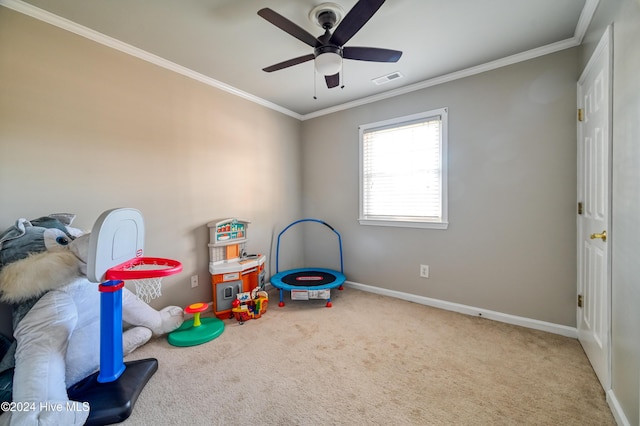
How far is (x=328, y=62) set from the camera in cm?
177

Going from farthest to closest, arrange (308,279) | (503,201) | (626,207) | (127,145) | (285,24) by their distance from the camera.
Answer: (308,279) < (503,201) < (127,145) < (285,24) < (626,207)

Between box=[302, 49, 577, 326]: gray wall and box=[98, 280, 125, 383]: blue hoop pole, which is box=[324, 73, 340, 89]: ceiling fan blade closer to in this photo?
box=[302, 49, 577, 326]: gray wall

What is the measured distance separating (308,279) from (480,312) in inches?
74.4

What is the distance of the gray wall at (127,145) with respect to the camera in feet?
5.84

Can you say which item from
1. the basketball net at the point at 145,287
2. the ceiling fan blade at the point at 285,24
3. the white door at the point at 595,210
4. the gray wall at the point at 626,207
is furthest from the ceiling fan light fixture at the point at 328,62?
the basketball net at the point at 145,287

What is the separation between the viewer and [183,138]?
8.64 feet

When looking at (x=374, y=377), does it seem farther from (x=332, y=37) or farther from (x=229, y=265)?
(x=332, y=37)

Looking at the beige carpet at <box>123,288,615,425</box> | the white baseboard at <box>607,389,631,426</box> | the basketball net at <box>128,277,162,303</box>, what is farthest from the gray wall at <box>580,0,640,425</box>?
the basketball net at <box>128,277,162,303</box>

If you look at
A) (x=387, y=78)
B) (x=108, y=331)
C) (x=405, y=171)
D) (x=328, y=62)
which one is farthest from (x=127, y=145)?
(x=405, y=171)

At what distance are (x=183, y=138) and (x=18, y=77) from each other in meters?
1.11

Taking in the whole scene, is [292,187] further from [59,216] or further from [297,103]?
[59,216]

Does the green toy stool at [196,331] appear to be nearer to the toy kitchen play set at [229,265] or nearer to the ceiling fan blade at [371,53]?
the toy kitchen play set at [229,265]

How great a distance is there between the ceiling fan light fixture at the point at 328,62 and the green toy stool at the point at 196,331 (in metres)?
2.24

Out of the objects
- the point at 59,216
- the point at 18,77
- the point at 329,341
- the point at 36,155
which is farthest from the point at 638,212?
the point at 18,77
